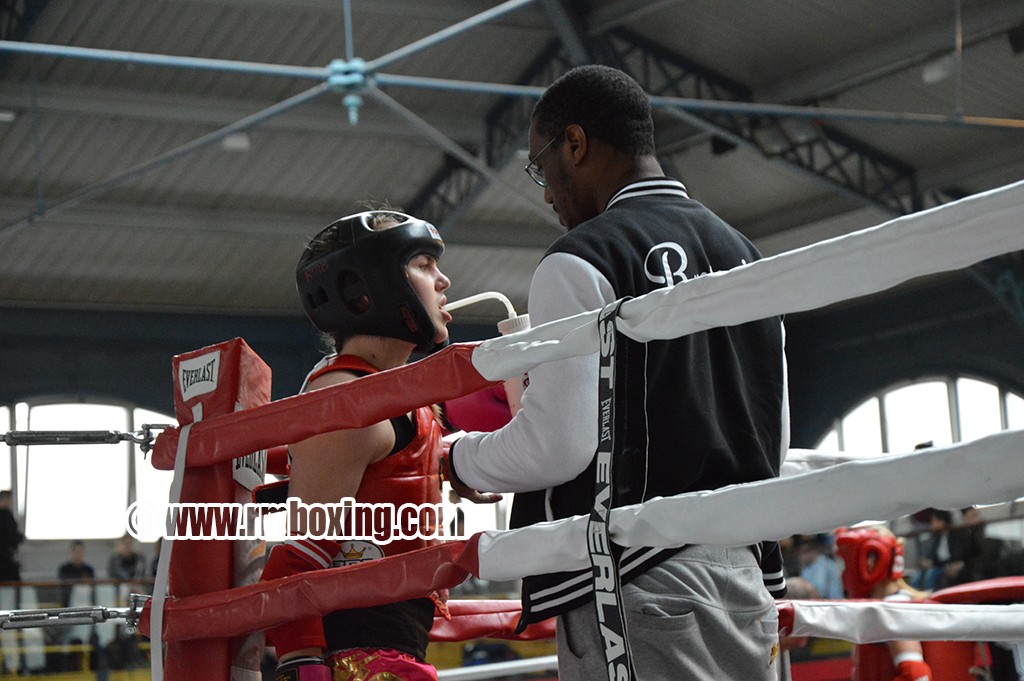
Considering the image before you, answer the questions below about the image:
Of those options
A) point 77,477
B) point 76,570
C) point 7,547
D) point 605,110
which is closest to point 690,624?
point 605,110

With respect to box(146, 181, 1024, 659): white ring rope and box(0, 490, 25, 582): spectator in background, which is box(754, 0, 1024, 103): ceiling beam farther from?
box(146, 181, 1024, 659): white ring rope

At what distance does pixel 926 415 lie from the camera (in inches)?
566

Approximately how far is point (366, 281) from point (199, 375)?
1.02 ft

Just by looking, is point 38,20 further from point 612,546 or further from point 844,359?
point 844,359

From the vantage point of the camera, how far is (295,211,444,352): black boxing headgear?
194cm

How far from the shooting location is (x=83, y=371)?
547 inches

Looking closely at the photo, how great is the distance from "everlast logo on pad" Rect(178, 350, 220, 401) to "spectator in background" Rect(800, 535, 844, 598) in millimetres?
7410

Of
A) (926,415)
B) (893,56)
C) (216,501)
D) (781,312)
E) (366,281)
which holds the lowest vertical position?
(216,501)

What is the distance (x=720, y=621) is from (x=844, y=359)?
14798 millimetres

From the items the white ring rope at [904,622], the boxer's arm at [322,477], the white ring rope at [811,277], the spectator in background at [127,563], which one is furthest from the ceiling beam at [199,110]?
the white ring rope at [811,277]

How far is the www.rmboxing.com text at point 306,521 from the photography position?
1.72 metres

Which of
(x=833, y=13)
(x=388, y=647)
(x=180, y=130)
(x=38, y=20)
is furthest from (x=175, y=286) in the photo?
(x=388, y=647)

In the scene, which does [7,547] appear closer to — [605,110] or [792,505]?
[605,110]

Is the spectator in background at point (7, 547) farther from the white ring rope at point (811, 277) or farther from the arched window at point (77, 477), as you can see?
the white ring rope at point (811, 277)
